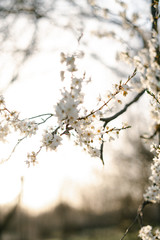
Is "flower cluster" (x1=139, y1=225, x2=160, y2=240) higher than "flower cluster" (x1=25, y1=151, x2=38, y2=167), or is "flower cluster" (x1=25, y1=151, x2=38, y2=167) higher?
"flower cluster" (x1=25, y1=151, x2=38, y2=167)

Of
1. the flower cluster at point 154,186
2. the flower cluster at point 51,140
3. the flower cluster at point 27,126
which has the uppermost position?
the flower cluster at point 27,126

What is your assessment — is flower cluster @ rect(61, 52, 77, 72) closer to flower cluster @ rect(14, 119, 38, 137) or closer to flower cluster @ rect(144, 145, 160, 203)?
flower cluster @ rect(14, 119, 38, 137)

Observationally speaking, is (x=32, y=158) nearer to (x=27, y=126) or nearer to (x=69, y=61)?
(x=27, y=126)

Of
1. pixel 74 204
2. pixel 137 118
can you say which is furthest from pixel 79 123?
pixel 74 204

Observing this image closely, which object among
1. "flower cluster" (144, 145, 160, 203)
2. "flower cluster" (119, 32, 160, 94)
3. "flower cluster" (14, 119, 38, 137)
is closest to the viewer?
"flower cluster" (14, 119, 38, 137)

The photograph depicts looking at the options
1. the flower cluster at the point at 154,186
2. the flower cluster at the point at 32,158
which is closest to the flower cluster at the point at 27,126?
the flower cluster at the point at 32,158

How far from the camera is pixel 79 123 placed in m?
1.82

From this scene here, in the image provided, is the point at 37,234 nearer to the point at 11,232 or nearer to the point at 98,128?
the point at 11,232

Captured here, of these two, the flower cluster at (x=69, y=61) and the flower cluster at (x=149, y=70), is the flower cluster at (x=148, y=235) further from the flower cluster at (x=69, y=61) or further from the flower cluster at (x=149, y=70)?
the flower cluster at (x=69, y=61)

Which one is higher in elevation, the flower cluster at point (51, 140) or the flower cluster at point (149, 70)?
the flower cluster at point (149, 70)

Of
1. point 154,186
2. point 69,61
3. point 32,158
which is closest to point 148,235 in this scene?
point 154,186

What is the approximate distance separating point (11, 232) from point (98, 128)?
48658 millimetres

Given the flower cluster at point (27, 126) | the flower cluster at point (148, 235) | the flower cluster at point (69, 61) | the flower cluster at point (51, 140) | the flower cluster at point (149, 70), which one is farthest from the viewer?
the flower cluster at point (149, 70)

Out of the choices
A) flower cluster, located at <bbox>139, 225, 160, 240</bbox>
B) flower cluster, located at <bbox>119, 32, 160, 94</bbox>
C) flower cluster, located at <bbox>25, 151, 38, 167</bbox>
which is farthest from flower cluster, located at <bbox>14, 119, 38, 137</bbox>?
flower cluster, located at <bbox>119, 32, 160, 94</bbox>
